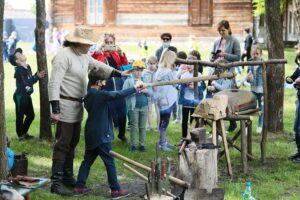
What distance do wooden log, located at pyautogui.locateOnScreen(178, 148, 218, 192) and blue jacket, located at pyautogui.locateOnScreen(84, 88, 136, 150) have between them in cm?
95

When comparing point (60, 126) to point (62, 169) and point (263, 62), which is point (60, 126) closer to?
point (62, 169)

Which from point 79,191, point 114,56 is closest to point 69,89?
point 79,191

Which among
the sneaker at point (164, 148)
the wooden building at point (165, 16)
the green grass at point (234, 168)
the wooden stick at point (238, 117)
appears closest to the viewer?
the green grass at point (234, 168)

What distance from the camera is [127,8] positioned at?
34500 millimetres

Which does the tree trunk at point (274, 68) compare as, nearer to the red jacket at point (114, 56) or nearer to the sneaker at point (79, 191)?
the red jacket at point (114, 56)

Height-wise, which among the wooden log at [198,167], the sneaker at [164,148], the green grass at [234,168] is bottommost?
the green grass at [234,168]

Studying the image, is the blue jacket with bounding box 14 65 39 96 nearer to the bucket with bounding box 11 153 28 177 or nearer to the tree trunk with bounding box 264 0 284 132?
the bucket with bounding box 11 153 28 177

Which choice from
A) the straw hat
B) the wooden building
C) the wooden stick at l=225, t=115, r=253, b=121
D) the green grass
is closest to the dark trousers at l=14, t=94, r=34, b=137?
the green grass

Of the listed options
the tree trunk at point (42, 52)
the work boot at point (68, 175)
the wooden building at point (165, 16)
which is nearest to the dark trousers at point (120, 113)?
the tree trunk at point (42, 52)

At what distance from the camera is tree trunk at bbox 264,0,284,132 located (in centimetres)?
1124

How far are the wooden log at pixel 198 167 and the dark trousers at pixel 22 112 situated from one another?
4551 mm

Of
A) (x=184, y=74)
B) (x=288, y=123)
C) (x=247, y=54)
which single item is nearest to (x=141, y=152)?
(x=184, y=74)

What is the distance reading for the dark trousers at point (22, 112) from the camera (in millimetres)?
10781

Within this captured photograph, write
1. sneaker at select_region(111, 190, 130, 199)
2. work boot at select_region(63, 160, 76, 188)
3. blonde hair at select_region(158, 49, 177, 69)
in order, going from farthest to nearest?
blonde hair at select_region(158, 49, 177, 69) < work boot at select_region(63, 160, 76, 188) < sneaker at select_region(111, 190, 130, 199)
